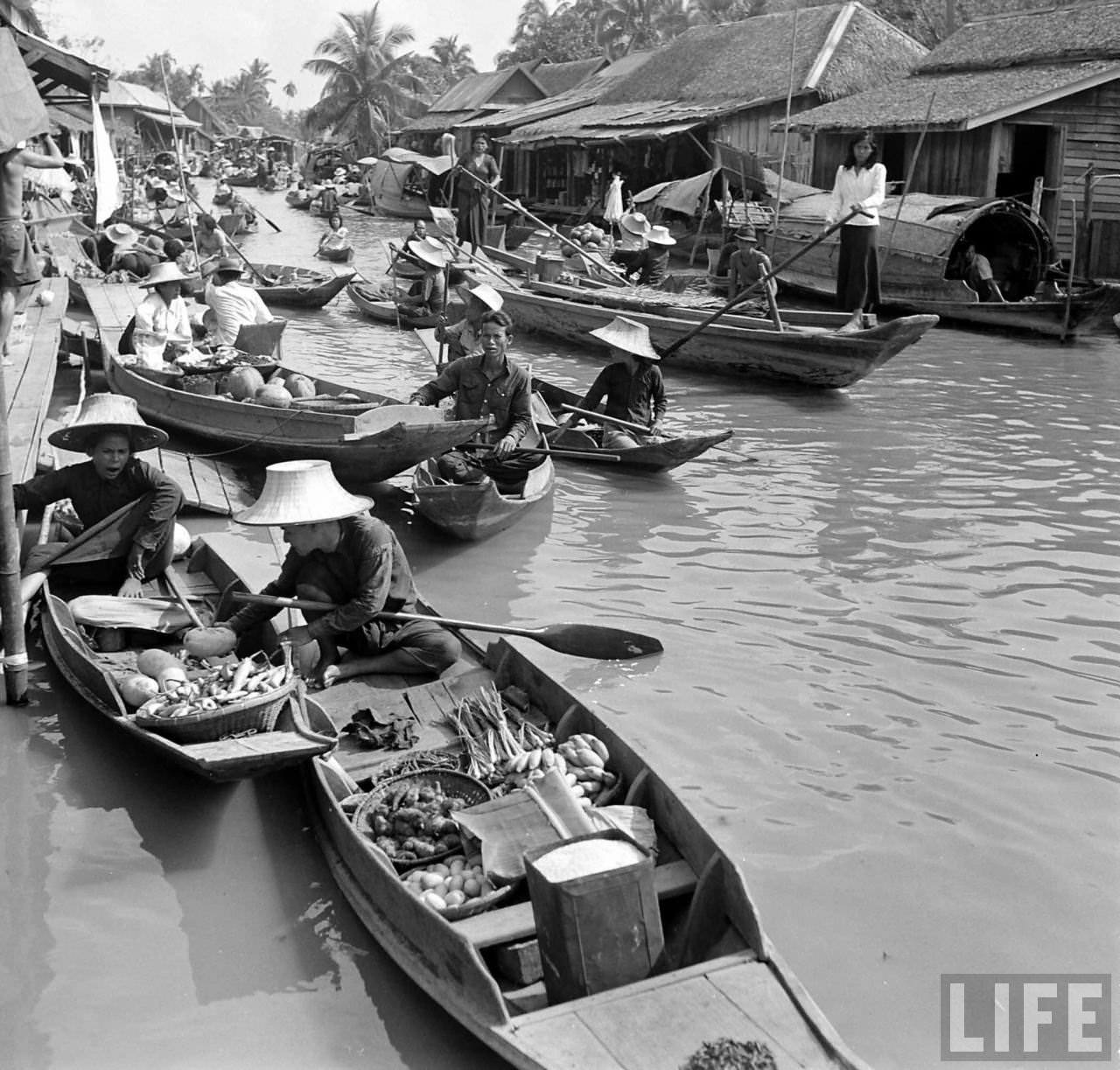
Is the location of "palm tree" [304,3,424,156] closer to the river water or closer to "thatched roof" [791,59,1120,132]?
"thatched roof" [791,59,1120,132]

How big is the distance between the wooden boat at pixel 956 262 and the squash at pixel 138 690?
12.0m

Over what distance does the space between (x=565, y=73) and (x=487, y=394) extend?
30.5 meters

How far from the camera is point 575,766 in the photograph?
4.37 metres

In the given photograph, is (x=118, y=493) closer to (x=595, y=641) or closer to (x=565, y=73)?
(x=595, y=641)

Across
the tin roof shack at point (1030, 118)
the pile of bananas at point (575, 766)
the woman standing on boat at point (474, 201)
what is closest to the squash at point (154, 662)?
the pile of bananas at point (575, 766)

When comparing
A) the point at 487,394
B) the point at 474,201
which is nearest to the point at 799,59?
the point at 474,201

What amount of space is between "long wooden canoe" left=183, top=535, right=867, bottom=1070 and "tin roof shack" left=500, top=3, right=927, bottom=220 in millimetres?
17765

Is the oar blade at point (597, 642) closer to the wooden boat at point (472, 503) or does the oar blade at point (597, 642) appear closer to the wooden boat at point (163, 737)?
the wooden boat at point (163, 737)

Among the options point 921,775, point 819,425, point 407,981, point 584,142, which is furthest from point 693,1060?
point 584,142

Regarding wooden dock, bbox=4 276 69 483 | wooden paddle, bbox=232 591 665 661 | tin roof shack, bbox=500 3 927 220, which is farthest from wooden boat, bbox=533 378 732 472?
tin roof shack, bbox=500 3 927 220

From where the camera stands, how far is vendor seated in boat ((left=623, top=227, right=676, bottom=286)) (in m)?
17.4

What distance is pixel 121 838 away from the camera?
15.1 ft

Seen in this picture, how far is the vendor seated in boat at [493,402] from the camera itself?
815 centimetres

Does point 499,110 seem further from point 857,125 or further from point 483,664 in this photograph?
point 483,664
